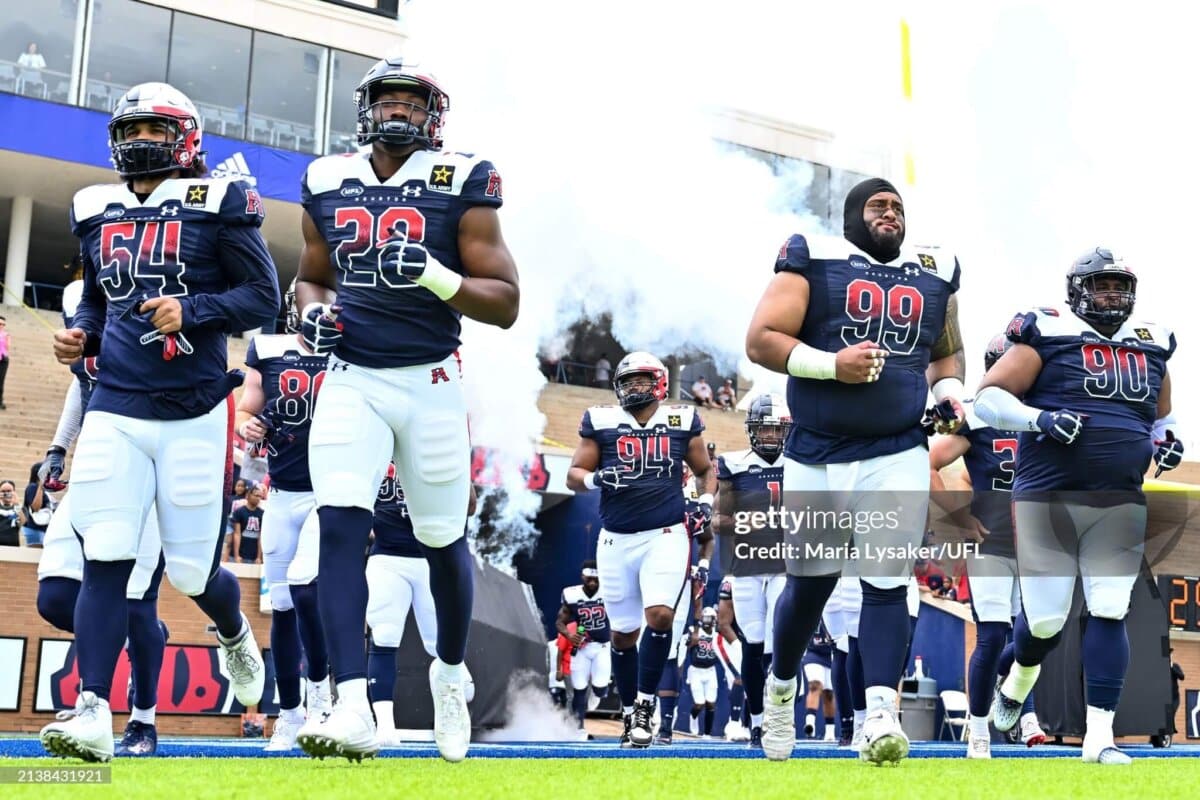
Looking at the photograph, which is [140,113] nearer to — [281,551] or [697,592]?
[281,551]

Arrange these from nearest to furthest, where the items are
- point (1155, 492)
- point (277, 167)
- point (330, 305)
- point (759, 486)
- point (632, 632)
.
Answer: point (330, 305), point (632, 632), point (759, 486), point (1155, 492), point (277, 167)

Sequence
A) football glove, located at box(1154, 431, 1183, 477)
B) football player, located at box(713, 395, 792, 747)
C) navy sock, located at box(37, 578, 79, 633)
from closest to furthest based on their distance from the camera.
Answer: navy sock, located at box(37, 578, 79, 633) → football glove, located at box(1154, 431, 1183, 477) → football player, located at box(713, 395, 792, 747)

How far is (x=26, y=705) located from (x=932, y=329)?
8.08m

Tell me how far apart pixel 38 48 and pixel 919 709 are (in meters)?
21.9

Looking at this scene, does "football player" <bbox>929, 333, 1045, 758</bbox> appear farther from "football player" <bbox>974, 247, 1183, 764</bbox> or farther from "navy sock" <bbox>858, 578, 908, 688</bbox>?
"navy sock" <bbox>858, 578, 908, 688</bbox>

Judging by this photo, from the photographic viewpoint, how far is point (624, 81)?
101 feet

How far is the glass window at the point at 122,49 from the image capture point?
90.9 feet

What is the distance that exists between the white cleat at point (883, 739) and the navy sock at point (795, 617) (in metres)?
0.59

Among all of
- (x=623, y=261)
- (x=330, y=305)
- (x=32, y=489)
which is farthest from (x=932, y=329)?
(x=623, y=261)

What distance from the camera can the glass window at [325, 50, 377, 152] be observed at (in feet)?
98.4

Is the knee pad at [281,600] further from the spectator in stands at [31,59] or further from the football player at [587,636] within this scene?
the spectator in stands at [31,59]

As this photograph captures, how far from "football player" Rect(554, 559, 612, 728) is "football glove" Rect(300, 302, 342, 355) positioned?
9.90 m

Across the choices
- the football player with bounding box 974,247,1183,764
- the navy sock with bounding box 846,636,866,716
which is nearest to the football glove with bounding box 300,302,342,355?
the football player with bounding box 974,247,1183,764

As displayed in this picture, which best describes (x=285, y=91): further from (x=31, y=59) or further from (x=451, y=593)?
(x=451, y=593)
